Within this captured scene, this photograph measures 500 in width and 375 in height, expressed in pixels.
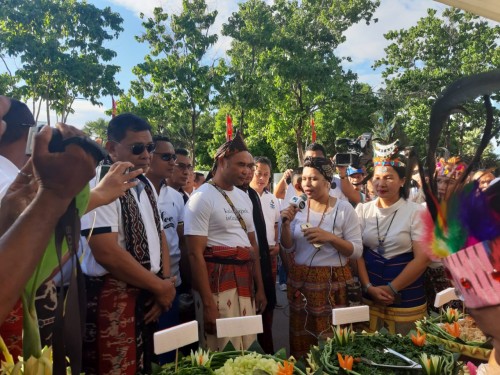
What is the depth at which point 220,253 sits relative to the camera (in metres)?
2.86

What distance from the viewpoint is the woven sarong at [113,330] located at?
2016 mm

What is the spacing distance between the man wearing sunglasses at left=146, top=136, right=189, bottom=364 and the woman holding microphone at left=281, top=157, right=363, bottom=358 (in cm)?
89

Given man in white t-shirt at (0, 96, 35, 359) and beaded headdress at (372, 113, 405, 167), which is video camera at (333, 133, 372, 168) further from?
man in white t-shirt at (0, 96, 35, 359)

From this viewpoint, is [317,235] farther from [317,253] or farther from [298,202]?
[298,202]

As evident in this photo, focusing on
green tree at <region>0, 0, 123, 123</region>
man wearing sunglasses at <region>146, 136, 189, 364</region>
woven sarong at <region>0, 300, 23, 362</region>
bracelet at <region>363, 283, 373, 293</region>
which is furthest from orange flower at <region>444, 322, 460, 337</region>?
green tree at <region>0, 0, 123, 123</region>

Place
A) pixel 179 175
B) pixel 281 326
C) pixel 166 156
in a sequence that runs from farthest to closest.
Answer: pixel 281 326 → pixel 179 175 → pixel 166 156

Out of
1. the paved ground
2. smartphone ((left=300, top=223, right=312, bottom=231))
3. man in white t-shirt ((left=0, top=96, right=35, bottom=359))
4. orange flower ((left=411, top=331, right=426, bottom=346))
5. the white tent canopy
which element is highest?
the white tent canopy

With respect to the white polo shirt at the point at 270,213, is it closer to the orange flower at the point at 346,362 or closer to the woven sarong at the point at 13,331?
the orange flower at the point at 346,362

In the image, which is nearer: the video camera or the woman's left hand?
the woman's left hand

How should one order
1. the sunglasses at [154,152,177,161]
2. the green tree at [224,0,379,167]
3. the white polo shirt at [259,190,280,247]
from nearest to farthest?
the sunglasses at [154,152,177,161]
the white polo shirt at [259,190,280,247]
the green tree at [224,0,379,167]

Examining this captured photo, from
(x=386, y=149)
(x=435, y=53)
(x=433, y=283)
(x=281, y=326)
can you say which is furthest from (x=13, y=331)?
(x=435, y=53)

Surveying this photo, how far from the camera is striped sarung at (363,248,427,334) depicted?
2.83 m

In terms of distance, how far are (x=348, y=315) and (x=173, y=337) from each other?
35.4 inches

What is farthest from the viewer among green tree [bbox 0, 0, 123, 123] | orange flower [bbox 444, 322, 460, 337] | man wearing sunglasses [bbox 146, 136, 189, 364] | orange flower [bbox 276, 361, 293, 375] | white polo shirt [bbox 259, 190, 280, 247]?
green tree [bbox 0, 0, 123, 123]
